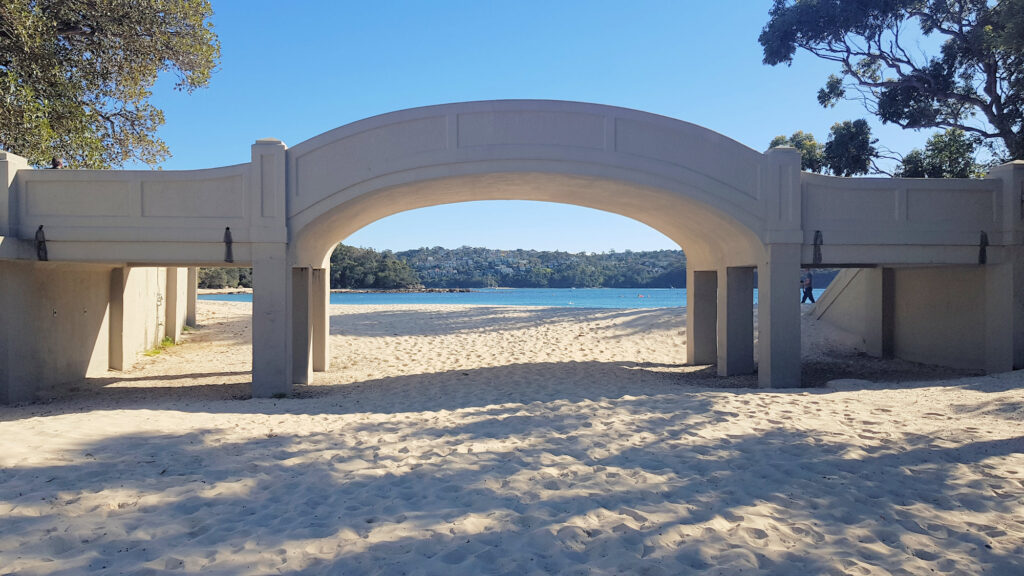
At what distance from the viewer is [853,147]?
59.3 ft

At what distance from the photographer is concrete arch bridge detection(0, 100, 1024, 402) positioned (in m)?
9.23

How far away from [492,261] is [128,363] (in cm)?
9343

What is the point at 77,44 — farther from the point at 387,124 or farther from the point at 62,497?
the point at 62,497

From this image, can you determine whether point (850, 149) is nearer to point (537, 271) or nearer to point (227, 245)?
point (227, 245)

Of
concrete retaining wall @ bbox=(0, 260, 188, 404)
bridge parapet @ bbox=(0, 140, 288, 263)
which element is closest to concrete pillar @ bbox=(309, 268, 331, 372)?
bridge parapet @ bbox=(0, 140, 288, 263)

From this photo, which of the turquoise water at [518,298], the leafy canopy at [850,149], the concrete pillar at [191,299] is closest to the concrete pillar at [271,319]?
the concrete pillar at [191,299]

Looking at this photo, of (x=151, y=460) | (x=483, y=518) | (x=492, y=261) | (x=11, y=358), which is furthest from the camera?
(x=492, y=261)

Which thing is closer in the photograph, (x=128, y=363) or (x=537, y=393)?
(x=537, y=393)

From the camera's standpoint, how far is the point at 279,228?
31.0ft

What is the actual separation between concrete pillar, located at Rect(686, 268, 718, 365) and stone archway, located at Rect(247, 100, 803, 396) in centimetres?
281

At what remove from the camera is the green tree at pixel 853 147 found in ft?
59.1

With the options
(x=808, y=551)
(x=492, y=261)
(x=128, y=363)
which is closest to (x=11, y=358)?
(x=128, y=363)

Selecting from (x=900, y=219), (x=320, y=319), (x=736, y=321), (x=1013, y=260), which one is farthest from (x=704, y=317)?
(x=320, y=319)

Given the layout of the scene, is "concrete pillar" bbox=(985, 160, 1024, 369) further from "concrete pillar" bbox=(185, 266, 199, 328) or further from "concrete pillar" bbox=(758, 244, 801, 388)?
"concrete pillar" bbox=(185, 266, 199, 328)
